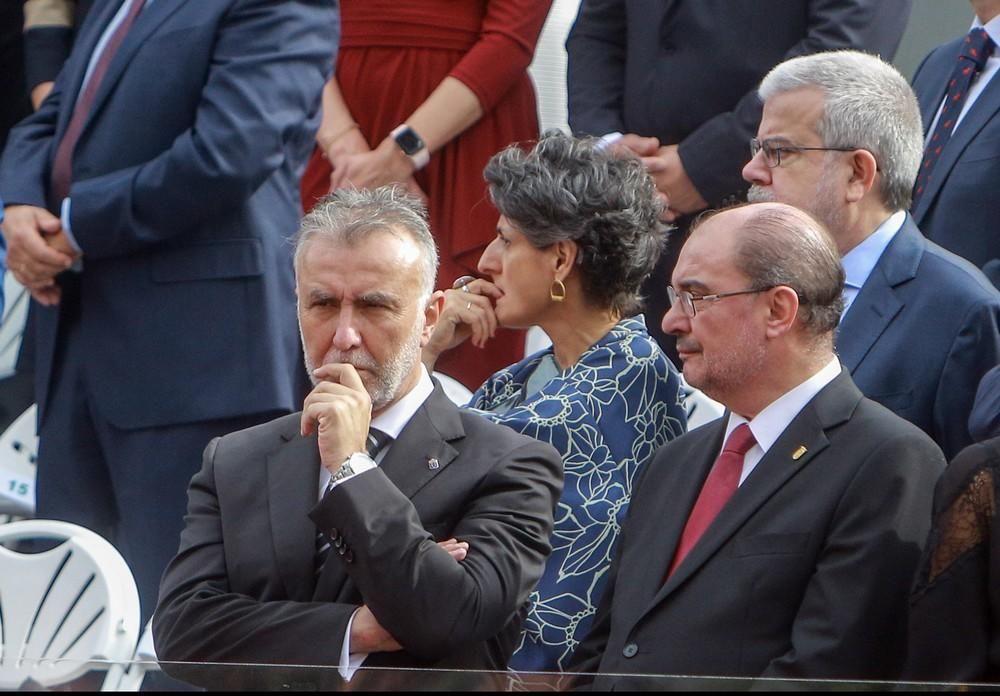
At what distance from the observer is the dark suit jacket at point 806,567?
3.15 metres

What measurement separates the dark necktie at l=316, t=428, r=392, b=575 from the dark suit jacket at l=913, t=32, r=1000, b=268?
6.01 ft

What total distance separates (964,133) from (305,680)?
2.90 metres

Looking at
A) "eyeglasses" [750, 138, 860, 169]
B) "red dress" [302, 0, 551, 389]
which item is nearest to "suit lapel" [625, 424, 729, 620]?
"eyeglasses" [750, 138, 860, 169]

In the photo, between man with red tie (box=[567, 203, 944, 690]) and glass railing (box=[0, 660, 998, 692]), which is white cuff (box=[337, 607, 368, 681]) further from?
glass railing (box=[0, 660, 998, 692])

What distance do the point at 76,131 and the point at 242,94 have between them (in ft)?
1.69

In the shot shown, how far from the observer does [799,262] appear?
355 cm

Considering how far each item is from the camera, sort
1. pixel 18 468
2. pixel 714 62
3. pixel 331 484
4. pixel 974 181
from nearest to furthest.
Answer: pixel 331 484
pixel 974 181
pixel 714 62
pixel 18 468

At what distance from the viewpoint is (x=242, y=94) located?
4828mm

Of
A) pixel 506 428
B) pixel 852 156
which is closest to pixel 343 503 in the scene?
pixel 506 428

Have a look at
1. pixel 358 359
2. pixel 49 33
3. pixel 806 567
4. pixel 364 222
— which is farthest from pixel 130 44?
pixel 806 567

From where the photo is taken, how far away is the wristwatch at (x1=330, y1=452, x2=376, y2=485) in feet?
10.9

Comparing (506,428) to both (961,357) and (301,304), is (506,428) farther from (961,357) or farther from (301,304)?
(961,357)

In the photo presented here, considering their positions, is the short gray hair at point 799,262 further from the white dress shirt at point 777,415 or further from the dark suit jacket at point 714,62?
the dark suit jacket at point 714,62

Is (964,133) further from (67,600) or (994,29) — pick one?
(67,600)
